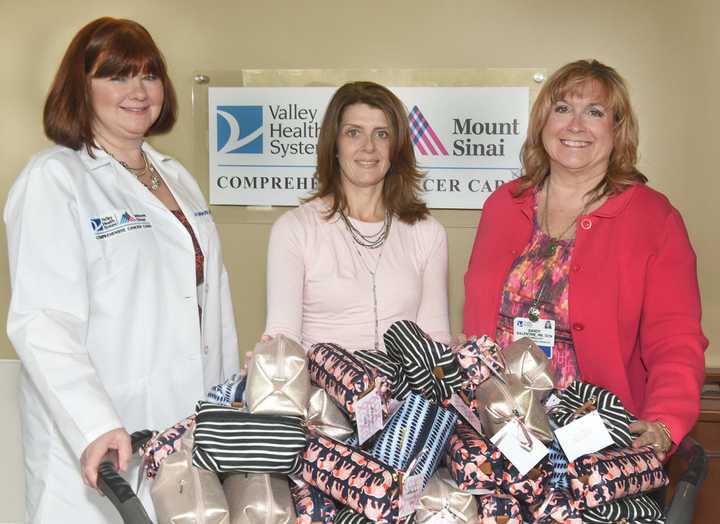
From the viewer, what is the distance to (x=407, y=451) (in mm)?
1238

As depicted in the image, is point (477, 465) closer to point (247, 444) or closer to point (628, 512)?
point (628, 512)

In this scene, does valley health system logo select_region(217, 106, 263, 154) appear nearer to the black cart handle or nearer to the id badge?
the id badge

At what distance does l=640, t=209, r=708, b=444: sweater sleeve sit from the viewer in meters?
1.58

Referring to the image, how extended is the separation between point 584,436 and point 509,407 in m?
0.13

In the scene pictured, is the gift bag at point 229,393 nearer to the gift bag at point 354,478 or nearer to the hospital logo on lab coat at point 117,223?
the gift bag at point 354,478

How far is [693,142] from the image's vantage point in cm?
→ 317

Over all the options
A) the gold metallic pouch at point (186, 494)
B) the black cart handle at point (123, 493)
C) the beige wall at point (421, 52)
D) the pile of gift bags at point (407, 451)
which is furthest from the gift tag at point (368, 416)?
the beige wall at point (421, 52)

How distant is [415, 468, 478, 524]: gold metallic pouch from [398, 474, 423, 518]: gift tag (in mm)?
15

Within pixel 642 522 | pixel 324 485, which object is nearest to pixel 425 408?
pixel 324 485

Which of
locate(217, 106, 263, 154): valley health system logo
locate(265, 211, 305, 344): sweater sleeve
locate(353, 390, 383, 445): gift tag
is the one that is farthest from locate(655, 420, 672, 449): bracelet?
locate(217, 106, 263, 154): valley health system logo

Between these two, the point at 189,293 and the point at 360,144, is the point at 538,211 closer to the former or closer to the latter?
the point at 360,144

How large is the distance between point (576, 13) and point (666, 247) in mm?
1705

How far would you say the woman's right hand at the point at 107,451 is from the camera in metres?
1.40

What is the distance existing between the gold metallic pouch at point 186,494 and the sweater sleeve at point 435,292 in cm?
97
